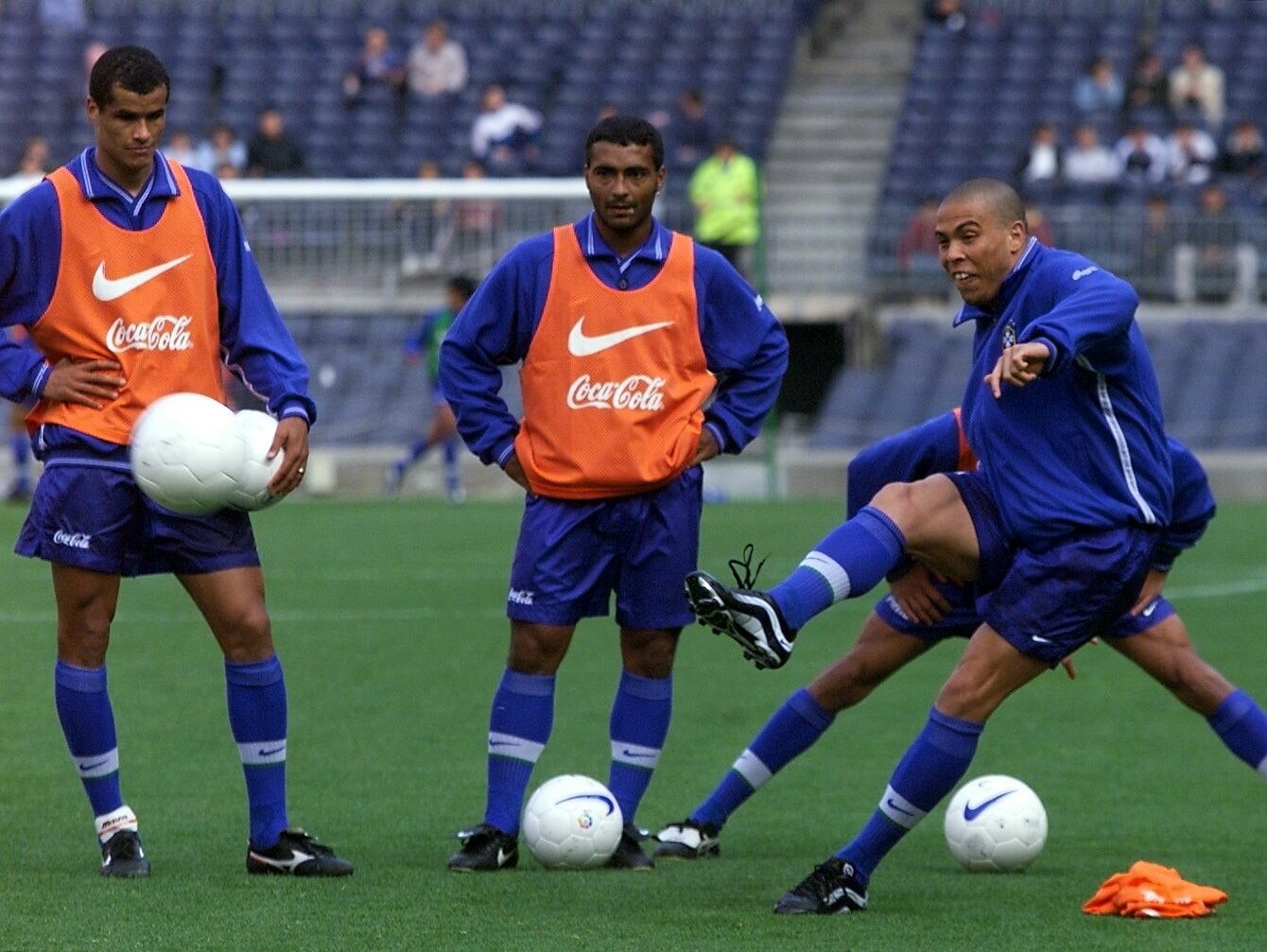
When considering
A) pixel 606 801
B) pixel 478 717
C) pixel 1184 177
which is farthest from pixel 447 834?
pixel 1184 177

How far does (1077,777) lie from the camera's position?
799cm

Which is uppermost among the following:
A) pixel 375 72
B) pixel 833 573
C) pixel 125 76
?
pixel 375 72

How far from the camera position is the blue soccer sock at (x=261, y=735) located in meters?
6.15

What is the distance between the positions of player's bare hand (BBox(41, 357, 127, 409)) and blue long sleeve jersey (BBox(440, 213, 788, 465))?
101 cm

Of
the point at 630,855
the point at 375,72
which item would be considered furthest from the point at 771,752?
the point at 375,72

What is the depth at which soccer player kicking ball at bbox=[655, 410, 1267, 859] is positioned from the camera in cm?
638

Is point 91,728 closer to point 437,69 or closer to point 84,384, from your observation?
point 84,384

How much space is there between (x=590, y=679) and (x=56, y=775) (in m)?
2.94

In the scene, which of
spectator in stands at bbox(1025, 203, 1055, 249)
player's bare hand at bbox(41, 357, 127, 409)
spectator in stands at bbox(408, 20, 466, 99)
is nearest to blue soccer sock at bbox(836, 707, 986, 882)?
player's bare hand at bbox(41, 357, 127, 409)

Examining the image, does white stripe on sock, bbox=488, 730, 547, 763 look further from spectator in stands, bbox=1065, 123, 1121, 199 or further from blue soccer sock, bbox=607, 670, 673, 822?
spectator in stands, bbox=1065, 123, 1121, 199

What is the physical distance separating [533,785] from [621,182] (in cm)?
231

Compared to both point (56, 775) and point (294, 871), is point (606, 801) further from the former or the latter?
point (56, 775)

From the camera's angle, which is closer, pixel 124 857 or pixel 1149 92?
pixel 124 857

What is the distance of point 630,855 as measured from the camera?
649 cm
